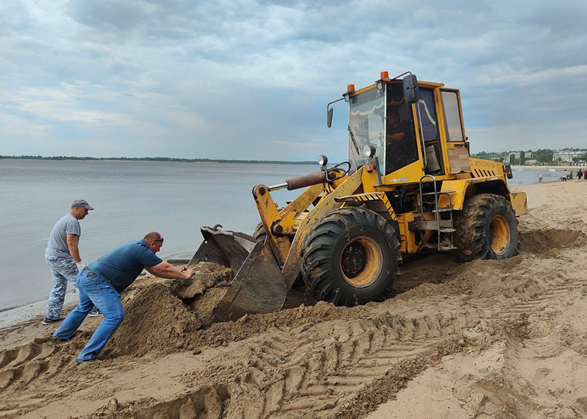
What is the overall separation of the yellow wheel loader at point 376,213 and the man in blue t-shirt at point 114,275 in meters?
0.84

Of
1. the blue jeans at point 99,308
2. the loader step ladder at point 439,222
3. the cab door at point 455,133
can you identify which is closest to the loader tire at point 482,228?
the loader step ladder at point 439,222

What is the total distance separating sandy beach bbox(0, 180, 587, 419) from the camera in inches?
120

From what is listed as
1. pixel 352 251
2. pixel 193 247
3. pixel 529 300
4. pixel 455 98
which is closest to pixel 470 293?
pixel 529 300

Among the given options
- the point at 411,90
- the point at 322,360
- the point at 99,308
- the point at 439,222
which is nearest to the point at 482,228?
the point at 439,222

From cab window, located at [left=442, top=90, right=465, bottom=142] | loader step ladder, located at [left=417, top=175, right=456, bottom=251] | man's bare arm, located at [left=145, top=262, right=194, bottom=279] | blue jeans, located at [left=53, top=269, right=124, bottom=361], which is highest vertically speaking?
cab window, located at [left=442, top=90, right=465, bottom=142]

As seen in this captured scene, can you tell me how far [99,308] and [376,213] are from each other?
356 centimetres

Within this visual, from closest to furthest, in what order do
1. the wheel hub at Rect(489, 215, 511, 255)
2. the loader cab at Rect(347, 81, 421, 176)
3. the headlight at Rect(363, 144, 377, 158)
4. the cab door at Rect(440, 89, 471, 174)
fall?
1. the headlight at Rect(363, 144, 377, 158)
2. the loader cab at Rect(347, 81, 421, 176)
3. the cab door at Rect(440, 89, 471, 174)
4. the wheel hub at Rect(489, 215, 511, 255)

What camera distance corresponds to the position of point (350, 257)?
546cm

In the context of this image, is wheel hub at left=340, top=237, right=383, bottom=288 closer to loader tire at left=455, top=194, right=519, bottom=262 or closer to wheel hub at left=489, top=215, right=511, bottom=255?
loader tire at left=455, top=194, right=519, bottom=262

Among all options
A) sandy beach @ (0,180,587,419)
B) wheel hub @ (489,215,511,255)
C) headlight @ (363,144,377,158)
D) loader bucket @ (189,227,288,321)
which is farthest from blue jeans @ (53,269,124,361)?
wheel hub @ (489,215,511,255)

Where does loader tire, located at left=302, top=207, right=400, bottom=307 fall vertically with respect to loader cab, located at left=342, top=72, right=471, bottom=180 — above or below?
below

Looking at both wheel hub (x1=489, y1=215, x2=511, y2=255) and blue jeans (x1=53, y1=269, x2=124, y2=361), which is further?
wheel hub (x1=489, y1=215, x2=511, y2=255)

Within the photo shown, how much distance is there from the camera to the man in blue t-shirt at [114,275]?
14.2 ft

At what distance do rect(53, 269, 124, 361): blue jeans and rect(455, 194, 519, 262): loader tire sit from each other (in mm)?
5050
